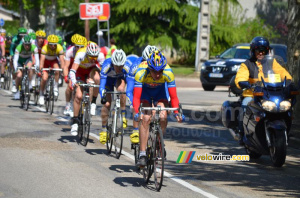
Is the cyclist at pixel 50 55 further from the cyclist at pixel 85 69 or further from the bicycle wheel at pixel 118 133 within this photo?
the bicycle wheel at pixel 118 133

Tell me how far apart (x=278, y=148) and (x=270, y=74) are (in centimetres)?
116

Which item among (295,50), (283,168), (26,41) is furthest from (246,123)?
(26,41)

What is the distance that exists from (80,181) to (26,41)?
10.7m

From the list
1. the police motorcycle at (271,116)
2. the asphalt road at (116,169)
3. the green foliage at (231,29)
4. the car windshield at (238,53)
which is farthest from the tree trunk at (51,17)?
the police motorcycle at (271,116)

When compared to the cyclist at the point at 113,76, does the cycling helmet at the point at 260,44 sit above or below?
above

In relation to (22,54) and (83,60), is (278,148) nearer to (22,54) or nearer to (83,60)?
(83,60)

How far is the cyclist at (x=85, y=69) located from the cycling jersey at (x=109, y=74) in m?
0.96

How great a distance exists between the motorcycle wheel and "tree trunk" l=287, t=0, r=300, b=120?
17.1 ft

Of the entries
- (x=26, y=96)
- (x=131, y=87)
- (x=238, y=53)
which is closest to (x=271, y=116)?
(x=131, y=87)

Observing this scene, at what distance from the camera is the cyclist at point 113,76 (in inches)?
440

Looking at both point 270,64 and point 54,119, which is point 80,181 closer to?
point 270,64

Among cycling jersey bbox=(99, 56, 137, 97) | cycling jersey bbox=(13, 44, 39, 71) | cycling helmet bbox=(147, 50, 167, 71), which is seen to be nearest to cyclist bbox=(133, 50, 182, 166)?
cycling helmet bbox=(147, 50, 167, 71)

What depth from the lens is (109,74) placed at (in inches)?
462

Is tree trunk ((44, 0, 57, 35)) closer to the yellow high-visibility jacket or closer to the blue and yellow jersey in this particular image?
the yellow high-visibility jacket
